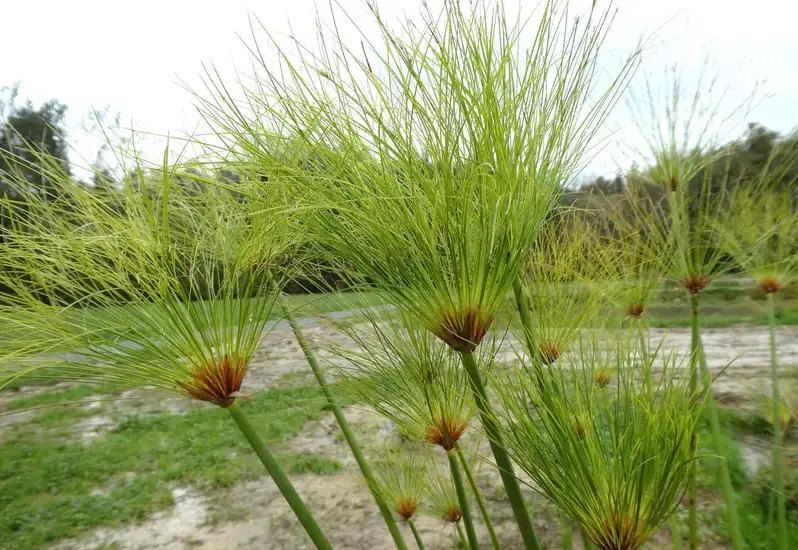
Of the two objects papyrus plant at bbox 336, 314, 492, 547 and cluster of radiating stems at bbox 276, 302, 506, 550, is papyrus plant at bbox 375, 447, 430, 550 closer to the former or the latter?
cluster of radiating stems at bbox 276, 302, 506, 550

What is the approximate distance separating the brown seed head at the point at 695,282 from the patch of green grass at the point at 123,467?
0.95 meters

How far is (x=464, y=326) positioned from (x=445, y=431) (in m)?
0.19

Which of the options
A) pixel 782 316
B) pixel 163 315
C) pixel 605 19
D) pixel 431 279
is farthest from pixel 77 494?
pixel 782 316

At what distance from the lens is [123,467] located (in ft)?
5.80

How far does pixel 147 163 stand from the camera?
414 millimetres

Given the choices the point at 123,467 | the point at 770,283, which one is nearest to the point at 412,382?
the point at 770,283

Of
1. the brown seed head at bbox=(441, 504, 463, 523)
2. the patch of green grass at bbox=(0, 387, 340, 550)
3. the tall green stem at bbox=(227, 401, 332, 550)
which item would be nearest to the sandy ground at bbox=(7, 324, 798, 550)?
the patch of green grass at bbox=(0, 387, 340, 550)

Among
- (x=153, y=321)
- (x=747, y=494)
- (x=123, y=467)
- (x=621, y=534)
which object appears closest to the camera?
(x=621, y=534)

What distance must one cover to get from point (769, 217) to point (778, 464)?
335 mm

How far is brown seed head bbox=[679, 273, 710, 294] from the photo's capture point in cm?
58

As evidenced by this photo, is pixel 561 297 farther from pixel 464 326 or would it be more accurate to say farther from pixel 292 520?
pixel 292 520

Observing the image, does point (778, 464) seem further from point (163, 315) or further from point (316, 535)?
point (163, 315)

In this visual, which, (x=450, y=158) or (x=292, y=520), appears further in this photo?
(x=292, y=520)

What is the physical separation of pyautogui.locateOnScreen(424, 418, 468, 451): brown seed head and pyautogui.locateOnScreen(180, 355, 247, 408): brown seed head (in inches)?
7.2
